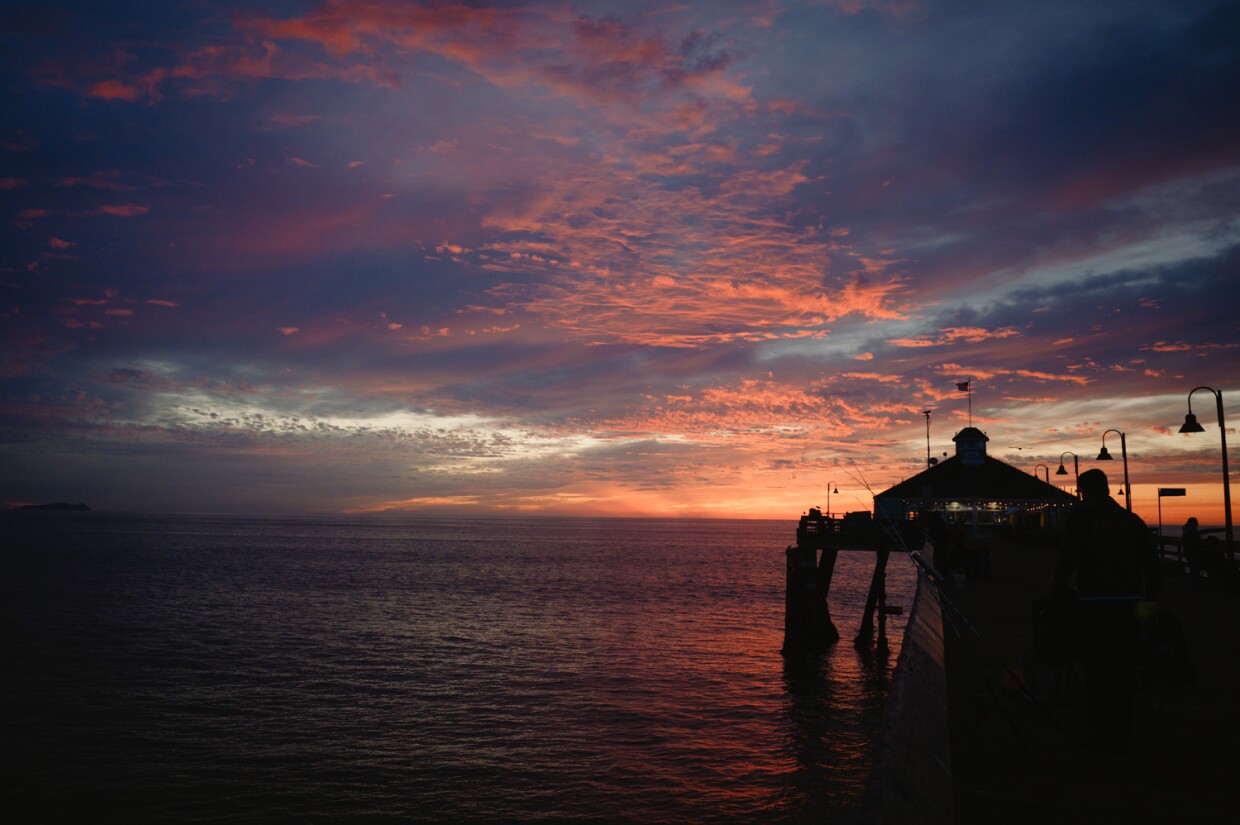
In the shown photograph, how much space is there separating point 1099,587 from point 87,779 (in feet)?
59.7

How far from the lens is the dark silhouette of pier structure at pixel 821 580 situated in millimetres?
29094

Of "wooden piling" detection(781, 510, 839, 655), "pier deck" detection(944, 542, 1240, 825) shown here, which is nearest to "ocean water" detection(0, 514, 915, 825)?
"wooden piling" detection(781, 510, 839, 655)

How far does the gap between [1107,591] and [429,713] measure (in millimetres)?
17742

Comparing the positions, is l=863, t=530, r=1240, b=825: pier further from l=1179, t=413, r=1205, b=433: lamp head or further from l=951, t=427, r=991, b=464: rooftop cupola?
l=951, t=427, r=991, b=464: rooftop cupola

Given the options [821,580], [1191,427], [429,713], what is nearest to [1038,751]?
[429,713]

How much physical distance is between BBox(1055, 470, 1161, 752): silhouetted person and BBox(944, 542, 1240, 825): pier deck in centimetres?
31

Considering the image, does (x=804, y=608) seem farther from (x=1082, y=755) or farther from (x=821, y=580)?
(x=1082, y=755)

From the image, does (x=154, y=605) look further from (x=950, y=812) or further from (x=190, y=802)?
(x=950, y=812)

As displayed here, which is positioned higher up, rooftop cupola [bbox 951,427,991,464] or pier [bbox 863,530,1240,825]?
rooftop cupola [bbox 951,427,991,464]

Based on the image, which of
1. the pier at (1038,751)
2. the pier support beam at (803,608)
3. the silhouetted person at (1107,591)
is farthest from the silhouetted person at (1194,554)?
the silhouetted person at (1107,591)

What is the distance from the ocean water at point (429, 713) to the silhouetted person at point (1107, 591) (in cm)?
791

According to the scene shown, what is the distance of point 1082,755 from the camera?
6.78 meters

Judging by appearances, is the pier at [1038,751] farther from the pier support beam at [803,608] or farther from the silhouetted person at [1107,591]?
the pier support beam at [803,608]

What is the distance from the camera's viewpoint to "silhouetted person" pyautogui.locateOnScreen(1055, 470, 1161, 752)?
680 cm
